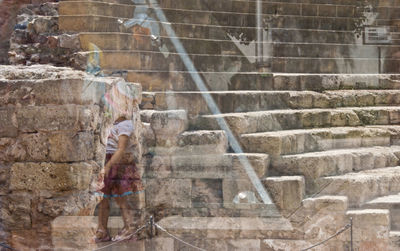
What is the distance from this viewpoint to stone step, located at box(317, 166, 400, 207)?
23.0 feet

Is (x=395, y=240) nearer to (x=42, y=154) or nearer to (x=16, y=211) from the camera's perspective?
(x=42, y=154)

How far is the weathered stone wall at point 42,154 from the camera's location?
5234 millimetres

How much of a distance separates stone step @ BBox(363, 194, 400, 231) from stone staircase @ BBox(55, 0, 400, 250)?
23mm

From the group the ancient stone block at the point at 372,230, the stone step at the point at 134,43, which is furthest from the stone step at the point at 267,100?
the ancient stone block at the point at 372,230

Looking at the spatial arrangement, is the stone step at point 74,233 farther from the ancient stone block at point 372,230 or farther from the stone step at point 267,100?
the ancient stone block at point 372,230

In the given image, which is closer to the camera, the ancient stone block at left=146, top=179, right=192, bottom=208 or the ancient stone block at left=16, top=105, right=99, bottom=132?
the ancient stone block at left=16, top=105, right=99, bottom=132

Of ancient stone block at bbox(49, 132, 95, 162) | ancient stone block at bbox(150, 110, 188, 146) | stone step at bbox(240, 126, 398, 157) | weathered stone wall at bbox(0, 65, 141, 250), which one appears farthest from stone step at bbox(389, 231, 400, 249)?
ancient stone block at bbox(49, 132, 95, 162)

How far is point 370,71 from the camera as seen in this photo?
10.5m

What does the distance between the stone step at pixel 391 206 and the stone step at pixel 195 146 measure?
6.00 feet

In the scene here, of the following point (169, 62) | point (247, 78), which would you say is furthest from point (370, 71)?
point (169, 62)

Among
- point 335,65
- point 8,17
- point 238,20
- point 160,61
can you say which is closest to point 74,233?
point 160,61

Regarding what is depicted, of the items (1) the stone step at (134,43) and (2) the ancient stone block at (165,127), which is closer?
(2) the ancient stone block at (165,127)

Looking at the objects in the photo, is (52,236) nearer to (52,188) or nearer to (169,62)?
(52,188)

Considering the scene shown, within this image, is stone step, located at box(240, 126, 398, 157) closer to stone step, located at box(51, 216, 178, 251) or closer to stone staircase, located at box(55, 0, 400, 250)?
stone staircase, located at box(55, 0, 400, 250)
